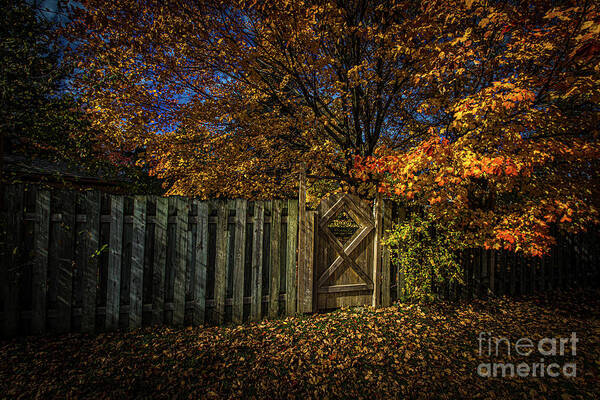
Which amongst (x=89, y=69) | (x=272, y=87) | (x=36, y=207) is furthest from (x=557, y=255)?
(x=89, y=69)

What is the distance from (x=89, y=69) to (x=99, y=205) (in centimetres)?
249

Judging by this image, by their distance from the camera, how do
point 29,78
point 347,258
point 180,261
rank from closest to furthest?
1. point 29,78
2. point 180,261
3. point 347,258

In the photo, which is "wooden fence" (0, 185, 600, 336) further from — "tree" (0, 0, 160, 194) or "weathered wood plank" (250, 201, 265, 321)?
"tree" (0, 0, 160, 194)

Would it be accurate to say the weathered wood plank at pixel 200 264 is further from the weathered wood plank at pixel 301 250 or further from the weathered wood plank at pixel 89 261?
the weathered wood plank at pixel 301 250

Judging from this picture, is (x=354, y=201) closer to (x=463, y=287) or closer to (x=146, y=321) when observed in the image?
(x=463, y=287)

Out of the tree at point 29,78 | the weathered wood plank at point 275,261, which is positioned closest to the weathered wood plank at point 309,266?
the weathered wood plank at point 275,261

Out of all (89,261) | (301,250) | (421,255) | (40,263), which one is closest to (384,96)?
(421,255)

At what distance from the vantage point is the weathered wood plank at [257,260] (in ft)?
13.2

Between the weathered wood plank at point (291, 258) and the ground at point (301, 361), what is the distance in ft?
1.01

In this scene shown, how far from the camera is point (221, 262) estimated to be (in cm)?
393

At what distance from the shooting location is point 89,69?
419cm

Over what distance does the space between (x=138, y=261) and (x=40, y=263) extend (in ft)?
3.68

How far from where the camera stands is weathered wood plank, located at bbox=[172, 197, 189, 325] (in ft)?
12.1

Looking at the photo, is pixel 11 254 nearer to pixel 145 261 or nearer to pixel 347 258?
pixel 145 261
